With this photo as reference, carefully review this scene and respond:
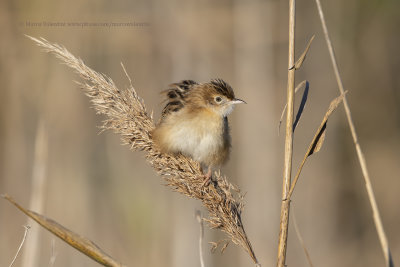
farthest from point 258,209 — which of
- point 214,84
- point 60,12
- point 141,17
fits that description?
point 60,12

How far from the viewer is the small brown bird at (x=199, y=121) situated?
3.17 m

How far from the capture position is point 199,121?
3303mm

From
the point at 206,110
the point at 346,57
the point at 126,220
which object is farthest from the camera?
the point at 346,57

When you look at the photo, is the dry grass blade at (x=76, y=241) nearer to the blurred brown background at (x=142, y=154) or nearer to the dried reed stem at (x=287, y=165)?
the dried reed stem at (x=287, y=165)

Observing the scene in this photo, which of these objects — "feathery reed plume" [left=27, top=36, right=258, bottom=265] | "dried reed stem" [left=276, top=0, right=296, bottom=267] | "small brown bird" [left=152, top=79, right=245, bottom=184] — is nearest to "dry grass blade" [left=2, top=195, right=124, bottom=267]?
"feathery reed plume" [left=27, top=36, right=258, bottom=265]

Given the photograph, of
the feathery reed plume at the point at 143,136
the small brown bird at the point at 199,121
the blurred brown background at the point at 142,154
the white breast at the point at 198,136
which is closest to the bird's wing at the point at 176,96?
the small brown bird at the point at 199,121

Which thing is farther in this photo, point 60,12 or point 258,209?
point 60,12

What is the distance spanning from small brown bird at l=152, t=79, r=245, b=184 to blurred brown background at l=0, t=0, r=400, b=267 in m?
1.28

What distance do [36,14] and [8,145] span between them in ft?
5.09

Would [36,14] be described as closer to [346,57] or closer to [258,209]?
[258,209]

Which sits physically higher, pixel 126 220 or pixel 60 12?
pixel 60 12

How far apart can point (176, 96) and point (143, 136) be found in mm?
880

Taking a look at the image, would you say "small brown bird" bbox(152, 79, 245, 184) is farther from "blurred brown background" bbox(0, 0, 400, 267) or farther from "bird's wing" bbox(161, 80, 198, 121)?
"blurred brown background" bbox(0, 0, 400, 267)

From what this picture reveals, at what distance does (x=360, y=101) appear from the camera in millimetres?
6965
